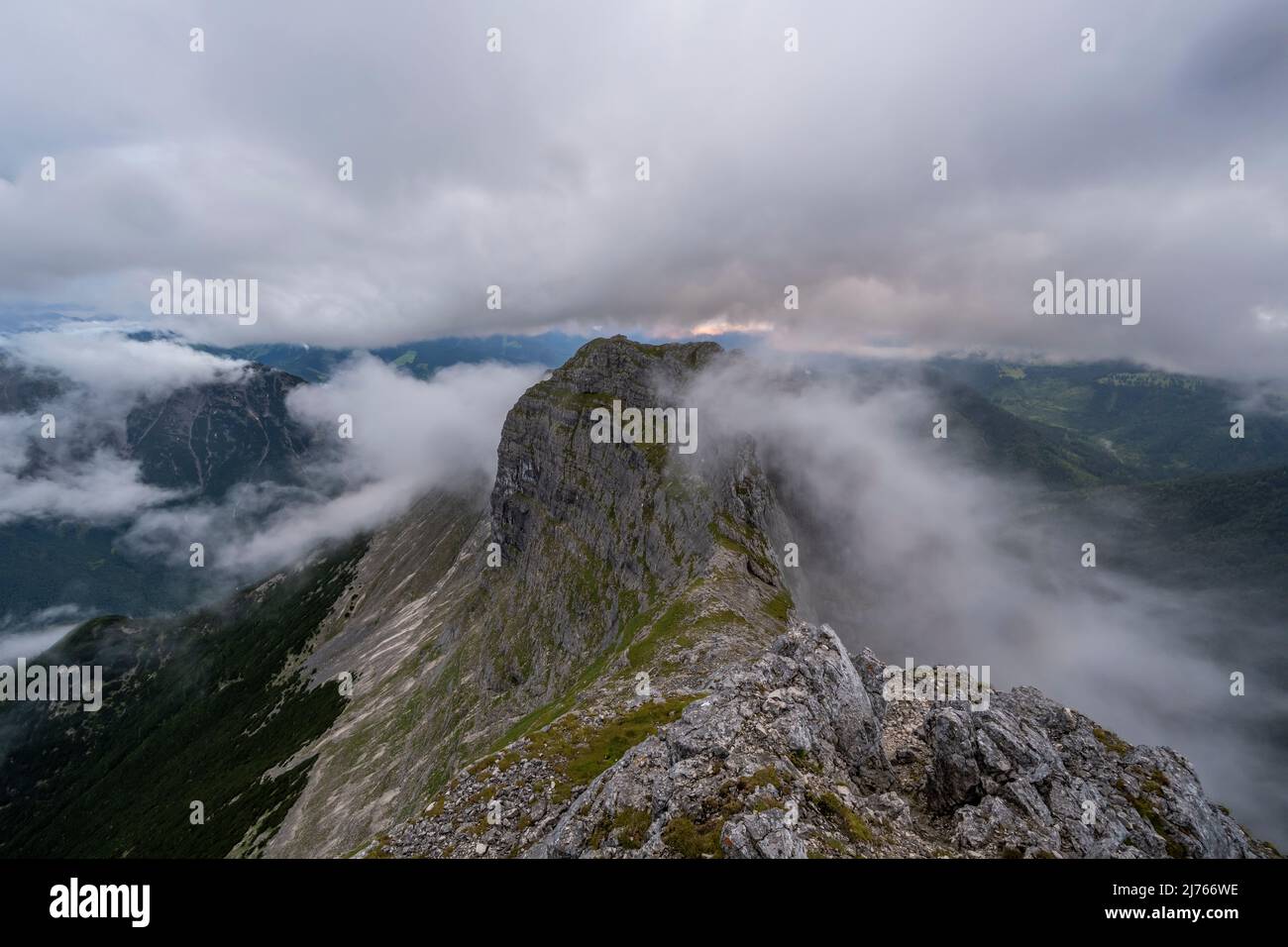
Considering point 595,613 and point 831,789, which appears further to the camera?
point 595,613

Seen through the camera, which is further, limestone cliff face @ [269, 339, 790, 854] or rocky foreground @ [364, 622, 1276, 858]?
limestone cliff face @ [269, 339, 790, 854]

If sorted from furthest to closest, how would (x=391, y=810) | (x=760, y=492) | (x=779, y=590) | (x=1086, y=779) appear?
(x=760, y=492) < (x=391, y=810) < (x=779, y=590) < (x=1086, y=779)

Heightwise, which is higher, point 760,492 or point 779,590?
point 760,492

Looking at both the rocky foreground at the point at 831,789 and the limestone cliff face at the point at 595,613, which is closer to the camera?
the rocky foreground at the point at 831,789

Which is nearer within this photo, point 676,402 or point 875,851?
point 875,851

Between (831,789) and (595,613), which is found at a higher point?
(831,789)
